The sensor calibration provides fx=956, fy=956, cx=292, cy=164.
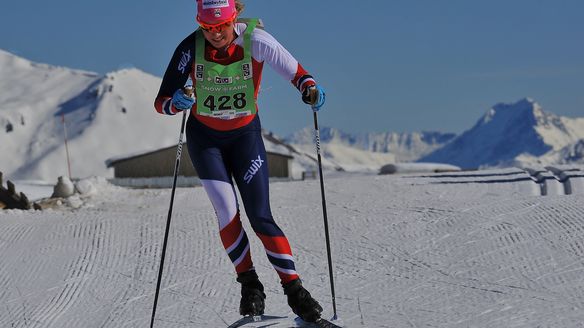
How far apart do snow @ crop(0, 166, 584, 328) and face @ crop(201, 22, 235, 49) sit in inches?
99.8

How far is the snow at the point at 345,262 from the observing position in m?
8.99

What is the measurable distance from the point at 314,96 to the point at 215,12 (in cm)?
98

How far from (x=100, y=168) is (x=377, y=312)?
553 feet

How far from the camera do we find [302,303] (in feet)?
23.4

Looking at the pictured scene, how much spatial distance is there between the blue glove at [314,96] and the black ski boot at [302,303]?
135cm

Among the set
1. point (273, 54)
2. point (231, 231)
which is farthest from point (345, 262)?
point (273, 54)

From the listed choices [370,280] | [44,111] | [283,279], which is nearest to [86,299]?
[370,280]

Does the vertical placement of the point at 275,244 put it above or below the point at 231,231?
below

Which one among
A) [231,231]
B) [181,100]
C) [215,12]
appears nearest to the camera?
[215,12]

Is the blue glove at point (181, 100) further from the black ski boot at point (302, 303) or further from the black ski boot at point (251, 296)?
the black ski boot at point (302, 303)

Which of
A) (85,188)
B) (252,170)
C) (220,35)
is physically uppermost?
(220,35)

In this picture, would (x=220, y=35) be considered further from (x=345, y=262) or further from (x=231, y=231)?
(x=345, y=262)

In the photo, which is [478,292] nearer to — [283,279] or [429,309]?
[429,309]

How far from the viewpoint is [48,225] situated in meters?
14.1
